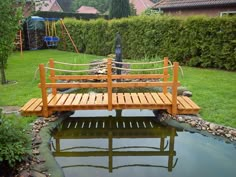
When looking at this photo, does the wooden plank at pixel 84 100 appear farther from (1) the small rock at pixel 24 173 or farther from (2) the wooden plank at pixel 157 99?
(1) the small rock at pixel 24 173

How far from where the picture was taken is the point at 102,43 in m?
12.9

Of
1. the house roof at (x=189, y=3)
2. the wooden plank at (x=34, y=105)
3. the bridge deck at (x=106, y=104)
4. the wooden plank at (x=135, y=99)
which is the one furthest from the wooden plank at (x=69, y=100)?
the house roof at (x=189, y=3)

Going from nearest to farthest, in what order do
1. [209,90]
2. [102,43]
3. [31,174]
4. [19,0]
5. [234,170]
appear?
[31,174], [234,170], [209,90], [19,0], [102,43]

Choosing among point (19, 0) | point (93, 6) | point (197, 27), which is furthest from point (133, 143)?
point (93, 6)

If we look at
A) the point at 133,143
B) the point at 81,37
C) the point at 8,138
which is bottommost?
the point at 133,143

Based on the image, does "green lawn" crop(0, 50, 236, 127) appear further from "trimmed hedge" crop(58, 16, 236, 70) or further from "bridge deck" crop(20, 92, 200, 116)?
"trimmed hedge" crop(58, 16, 236, 70)

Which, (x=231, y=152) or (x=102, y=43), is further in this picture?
(x=102, y=43)

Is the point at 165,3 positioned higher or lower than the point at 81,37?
higher

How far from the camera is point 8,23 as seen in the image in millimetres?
6234

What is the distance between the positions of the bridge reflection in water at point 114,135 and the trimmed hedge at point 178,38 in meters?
4.95

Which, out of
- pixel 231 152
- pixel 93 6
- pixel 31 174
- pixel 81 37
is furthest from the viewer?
pixel 93 6

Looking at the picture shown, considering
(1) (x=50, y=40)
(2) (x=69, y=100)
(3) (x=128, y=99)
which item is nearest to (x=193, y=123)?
(3) (x=128, y=99)

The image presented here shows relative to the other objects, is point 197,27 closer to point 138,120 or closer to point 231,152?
point 138,120

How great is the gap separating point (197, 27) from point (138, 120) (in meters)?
5.48
